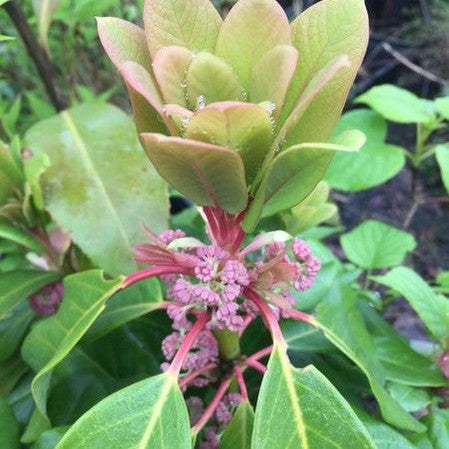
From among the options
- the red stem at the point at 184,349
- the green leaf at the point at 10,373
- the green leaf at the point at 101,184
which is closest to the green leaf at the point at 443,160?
the green leaf at the point at 101,184

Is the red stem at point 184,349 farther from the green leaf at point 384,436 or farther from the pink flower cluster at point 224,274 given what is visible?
the green leaf at point 384,436

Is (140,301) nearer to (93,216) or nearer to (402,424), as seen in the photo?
(93,216)

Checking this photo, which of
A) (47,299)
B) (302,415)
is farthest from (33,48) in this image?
(302,415)

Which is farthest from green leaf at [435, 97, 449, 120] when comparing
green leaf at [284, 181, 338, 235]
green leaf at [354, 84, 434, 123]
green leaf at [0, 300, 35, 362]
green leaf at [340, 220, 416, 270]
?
green leaf at [0, 300, 35, 362]

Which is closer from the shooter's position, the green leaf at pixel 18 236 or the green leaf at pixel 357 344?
the green leaf at pixel 357 344

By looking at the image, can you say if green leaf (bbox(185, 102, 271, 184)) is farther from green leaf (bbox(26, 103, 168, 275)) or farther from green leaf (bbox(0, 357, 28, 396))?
green leaf (bbox(0, 357, 28, 396))

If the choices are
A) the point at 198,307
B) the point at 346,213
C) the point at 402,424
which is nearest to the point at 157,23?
the point at 198,307
